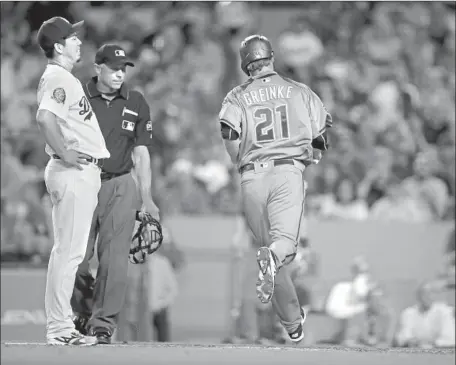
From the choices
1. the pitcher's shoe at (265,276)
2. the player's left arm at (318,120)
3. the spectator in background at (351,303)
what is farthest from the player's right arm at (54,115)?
the spectator in background at (351,303)

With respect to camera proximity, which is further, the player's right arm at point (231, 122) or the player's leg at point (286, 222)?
the player's right arm at point (231, 122)

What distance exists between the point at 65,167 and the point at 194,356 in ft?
5.27

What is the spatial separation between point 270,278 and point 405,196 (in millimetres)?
6522

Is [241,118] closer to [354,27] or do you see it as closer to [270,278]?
[270,278]

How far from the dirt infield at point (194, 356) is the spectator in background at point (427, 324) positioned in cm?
485

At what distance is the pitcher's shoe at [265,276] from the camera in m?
6.60

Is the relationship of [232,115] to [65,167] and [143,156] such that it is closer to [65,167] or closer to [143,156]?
[143,156]

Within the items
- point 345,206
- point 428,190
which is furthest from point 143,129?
point 428,190

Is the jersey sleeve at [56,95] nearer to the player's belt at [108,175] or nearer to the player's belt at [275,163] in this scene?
the player's belt at [108,175]

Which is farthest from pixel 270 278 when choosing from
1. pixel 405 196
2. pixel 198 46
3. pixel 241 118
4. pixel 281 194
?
pixel 198 46

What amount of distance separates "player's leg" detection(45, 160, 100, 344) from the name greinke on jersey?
1369 millimetres

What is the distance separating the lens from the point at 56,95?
638 centimetres

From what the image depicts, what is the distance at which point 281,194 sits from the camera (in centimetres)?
697

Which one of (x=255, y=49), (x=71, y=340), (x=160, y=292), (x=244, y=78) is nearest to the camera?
(x=71, y=340)
